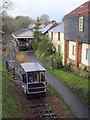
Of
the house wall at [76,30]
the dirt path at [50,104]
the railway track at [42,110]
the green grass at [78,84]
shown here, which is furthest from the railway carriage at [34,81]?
the house wall at [76,30]

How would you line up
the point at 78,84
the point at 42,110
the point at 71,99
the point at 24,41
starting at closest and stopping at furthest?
the point at 42,110
the point at 71,99
the point at 78,84
the point at 24,41

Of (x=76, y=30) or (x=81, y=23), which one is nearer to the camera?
(x=81, y=23)

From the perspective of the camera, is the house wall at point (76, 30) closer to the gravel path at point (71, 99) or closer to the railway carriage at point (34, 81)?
the gravel path at point (71, 99)

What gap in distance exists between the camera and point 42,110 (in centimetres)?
1625

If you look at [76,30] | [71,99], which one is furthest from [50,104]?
[76,30]

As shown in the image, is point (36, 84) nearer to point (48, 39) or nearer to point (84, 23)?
point (84, 23)

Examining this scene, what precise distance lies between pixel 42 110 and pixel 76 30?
11.8m

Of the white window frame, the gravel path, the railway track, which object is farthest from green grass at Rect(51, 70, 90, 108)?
the white window frame

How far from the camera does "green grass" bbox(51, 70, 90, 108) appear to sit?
58.8 ft

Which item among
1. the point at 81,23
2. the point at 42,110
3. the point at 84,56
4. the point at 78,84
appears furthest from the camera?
the point at 84,56

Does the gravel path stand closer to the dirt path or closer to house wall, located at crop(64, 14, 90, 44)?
the dirt path

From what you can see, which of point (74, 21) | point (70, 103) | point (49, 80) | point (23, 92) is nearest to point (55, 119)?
point (70, 103)

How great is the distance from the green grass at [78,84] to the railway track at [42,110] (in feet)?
9.63

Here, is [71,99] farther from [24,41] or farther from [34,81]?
[24,41]
